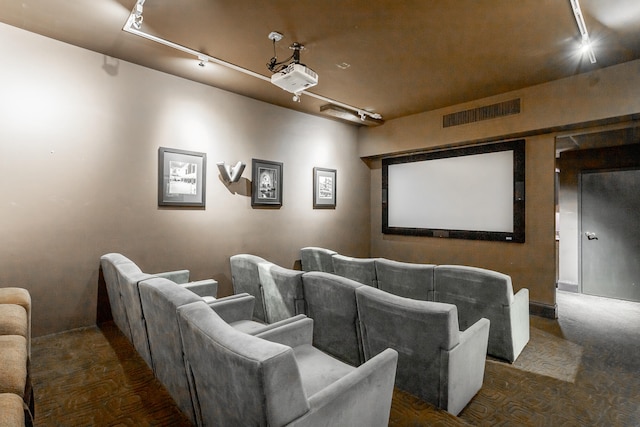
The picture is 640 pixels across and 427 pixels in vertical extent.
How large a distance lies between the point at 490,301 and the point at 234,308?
2271 mm

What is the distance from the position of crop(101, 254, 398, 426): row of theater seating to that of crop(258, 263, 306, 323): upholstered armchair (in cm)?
51

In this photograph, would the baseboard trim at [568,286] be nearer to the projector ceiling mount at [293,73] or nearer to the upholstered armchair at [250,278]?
the upholstered armchair at [250,278]

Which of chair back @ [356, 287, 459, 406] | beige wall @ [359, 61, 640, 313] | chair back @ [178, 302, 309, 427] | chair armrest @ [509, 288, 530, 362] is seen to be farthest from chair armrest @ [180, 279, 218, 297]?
beige wall @ [359, 61, 640, 313]

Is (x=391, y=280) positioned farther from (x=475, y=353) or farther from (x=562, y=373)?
(x=562, y=373)

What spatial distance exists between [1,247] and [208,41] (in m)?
2.82

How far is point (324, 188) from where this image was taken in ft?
19.3

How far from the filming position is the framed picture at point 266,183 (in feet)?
16.1

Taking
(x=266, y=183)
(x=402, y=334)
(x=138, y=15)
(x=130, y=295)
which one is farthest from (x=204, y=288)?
(x=138, y=15)

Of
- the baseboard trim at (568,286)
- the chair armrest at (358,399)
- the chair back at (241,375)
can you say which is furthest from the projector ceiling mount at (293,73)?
the baseboard trim at (568,286)

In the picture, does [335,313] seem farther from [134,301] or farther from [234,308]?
[134,301]

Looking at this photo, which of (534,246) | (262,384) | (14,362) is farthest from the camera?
(534,246)

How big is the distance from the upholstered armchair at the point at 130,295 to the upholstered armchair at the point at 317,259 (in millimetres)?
1663

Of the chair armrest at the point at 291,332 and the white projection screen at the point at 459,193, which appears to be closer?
the chair armrest at the point at 291,332

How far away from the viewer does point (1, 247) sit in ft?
9.86
